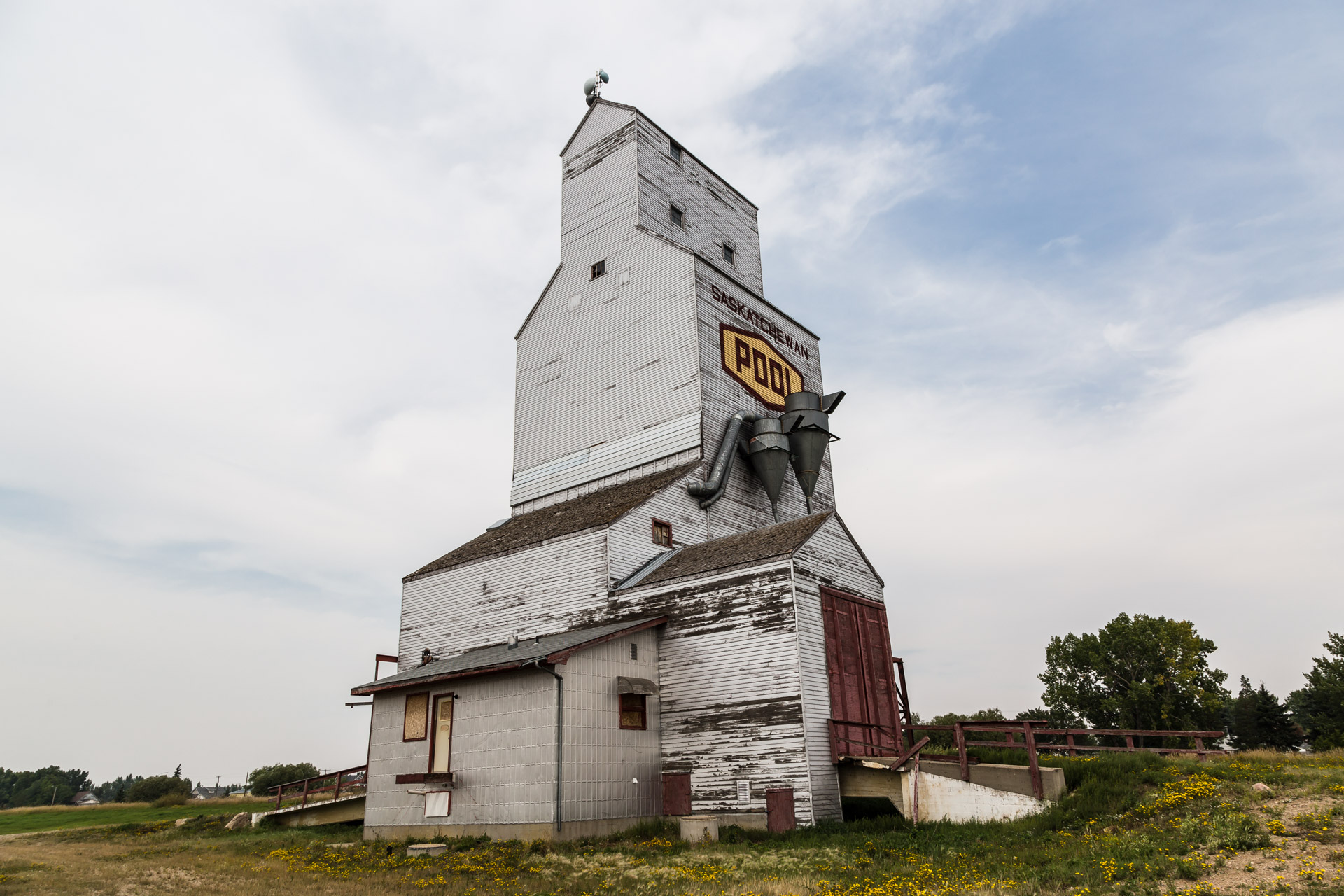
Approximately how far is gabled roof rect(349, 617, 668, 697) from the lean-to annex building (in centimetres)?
11

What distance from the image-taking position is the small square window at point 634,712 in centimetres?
2045

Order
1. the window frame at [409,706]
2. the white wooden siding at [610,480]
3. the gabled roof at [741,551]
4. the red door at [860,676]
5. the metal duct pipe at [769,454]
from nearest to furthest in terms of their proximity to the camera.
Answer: the red door at [860,676]
the gabled roof at [741,551]
the window frame at [409,706]
the white wooden siding at [610,480]
the metal duct pipe at [769,454]

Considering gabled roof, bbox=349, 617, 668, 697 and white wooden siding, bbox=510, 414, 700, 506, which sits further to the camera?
white wooden siding, bbox=510, 414, 700, 506

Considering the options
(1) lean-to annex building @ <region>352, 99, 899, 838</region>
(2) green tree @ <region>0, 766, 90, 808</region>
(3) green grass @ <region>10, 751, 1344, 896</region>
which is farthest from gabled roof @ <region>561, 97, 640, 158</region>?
(2) green tree @ <region>0, 766, 90, 808</region>

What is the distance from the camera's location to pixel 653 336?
32.1 meters

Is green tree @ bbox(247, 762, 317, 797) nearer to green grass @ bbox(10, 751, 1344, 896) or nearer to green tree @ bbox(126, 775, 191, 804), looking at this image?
green tree @ bbox(126, 775, 191, 804)

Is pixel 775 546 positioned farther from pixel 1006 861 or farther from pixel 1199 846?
pixel 1199 846

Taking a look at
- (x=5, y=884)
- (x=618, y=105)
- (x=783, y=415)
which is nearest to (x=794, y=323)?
(x=783, y=415)

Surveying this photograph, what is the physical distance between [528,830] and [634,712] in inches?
149

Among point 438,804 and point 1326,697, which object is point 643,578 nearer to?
point 438,804

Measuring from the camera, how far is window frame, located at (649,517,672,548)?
2642 centimetres

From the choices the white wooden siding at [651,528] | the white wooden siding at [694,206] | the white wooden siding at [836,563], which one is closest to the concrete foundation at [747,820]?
the white wooden siding at [836,563]

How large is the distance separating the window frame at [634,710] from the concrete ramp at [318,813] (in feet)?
36.0

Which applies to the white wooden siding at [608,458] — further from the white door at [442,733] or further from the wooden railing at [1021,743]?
the wooden railing at [1021,743]
